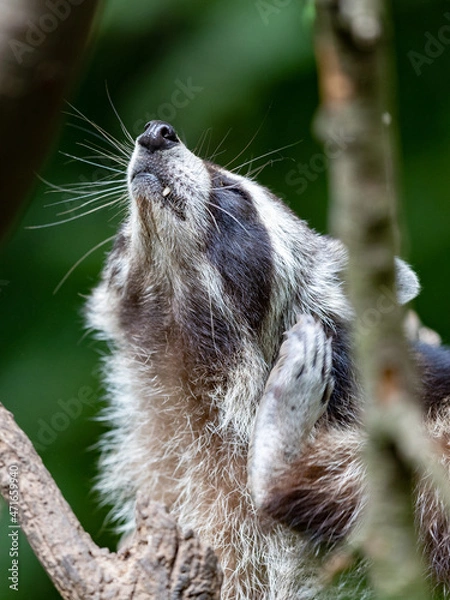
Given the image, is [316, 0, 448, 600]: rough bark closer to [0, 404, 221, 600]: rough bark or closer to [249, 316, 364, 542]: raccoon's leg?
[0, 404, 221, 600]: rough bark

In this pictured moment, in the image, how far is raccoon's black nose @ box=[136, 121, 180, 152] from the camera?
2732mm

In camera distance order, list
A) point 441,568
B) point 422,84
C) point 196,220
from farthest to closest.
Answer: point 422,84 < point 196,220 < point 441,568

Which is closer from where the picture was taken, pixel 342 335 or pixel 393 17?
pixel 342 335

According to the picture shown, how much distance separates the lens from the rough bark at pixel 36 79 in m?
1.17

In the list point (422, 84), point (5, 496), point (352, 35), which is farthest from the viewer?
point (422, 84)

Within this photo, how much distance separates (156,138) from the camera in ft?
8.96

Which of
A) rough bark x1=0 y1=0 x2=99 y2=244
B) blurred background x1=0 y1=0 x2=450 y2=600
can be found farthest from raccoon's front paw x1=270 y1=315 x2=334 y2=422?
blurred background x1=0 y1=0 x2=450 y2=600

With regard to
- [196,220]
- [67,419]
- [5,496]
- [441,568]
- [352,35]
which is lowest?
[441,568]

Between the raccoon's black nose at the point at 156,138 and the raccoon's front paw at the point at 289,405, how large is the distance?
752 mm

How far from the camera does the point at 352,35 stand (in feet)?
Answer: 3.03

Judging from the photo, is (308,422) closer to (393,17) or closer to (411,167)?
(411,167)

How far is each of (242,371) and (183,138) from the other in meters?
2.20

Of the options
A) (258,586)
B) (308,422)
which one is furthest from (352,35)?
(258,586)

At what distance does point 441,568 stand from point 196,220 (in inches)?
51.8
